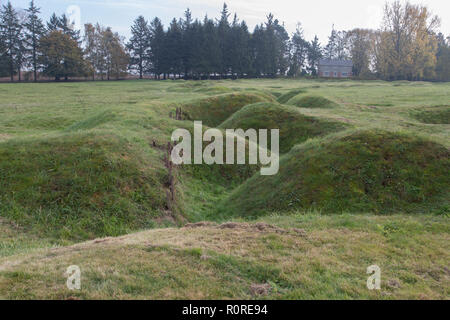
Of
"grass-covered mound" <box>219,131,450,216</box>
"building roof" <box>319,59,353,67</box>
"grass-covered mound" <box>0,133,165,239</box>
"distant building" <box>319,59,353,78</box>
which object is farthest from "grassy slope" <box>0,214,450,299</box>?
"building roof" <box>319,59,353,67</box>

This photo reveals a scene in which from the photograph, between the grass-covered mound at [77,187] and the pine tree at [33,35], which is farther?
the pine tree at [33,35]

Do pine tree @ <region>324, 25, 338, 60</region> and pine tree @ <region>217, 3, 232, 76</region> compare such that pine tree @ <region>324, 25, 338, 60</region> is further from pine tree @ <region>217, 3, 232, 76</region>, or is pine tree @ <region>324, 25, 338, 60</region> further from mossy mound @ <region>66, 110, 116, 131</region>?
mossy mound @ <region>66, 110, 116, 131</region>

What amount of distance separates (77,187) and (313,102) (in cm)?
2337

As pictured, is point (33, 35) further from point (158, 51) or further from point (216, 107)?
point (216, 107)

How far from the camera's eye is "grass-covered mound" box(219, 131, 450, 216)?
32.1 feet

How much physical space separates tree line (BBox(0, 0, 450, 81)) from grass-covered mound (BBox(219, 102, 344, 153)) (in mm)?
54034

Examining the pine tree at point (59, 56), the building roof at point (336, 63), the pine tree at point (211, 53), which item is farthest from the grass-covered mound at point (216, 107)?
the building roof at point (336, 63)

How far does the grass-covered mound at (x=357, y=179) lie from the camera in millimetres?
9781

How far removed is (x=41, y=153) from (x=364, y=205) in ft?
34.2

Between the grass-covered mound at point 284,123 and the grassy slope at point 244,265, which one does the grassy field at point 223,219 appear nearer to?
the grassy slope at point 244,265

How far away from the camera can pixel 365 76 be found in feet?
255

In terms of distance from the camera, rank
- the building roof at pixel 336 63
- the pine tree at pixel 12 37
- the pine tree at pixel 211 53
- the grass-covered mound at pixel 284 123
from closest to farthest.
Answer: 1. the grass-covered mound at pixel 284 123
2. the pine tree at pixel 12 37
3. the pine tree at pixel 211 53
4. the building roof at pixel 336 63

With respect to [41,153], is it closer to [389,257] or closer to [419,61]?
[389,257]

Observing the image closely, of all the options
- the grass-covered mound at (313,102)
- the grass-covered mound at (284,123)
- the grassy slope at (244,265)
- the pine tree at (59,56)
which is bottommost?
the grassy slope at (244,265)
